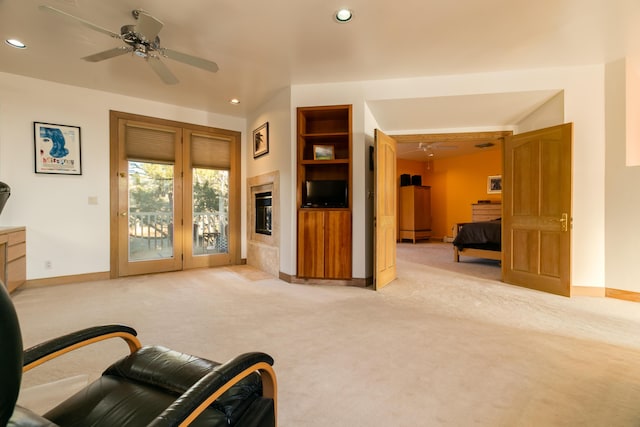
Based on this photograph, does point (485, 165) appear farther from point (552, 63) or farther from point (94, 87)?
point (94, 87)

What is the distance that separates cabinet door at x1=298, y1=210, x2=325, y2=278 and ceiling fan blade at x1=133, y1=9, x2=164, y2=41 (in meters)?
2.50

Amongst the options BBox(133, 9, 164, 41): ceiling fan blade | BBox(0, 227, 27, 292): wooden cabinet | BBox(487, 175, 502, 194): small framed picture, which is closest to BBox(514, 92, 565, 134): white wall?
BBox(487, 175, 502, 194): small framed picture

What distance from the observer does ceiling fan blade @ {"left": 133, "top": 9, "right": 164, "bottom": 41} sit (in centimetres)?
231

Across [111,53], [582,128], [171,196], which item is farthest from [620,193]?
[171,196]

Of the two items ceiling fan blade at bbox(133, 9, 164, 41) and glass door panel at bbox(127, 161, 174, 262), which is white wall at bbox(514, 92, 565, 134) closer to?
ceiling fan blade at bbox(133, 9, 164, 41)

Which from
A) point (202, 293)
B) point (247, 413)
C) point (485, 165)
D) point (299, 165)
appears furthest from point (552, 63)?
point (485, 165)

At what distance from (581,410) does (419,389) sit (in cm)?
79

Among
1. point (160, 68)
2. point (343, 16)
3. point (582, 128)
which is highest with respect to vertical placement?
point (343, 16)

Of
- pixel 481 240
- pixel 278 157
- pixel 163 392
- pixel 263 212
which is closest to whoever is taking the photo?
pixel 163 392

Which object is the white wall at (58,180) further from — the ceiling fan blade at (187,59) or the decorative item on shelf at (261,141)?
the ceiling fan blade at (187,59)

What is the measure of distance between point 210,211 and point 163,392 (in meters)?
4.60

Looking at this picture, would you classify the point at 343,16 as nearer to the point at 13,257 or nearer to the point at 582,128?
the point at 582,128

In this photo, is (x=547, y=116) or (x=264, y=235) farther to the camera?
(x=264, y=235)

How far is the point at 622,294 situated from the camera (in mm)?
3453
